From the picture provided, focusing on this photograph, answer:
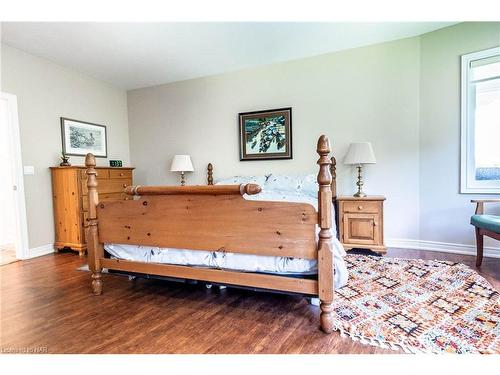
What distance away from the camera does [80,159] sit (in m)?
4.02

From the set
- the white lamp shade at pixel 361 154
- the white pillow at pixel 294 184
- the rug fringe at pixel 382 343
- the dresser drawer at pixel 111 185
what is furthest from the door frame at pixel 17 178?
the white lamp shade at pixel 361 154

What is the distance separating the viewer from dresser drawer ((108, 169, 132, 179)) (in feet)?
13.0

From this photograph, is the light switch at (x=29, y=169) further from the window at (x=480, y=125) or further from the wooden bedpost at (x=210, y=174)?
the window at (x=480, y=125)

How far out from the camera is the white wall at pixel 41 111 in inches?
130

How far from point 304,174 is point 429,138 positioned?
1557 mm

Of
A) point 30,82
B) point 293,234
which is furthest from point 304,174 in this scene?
point 30,82

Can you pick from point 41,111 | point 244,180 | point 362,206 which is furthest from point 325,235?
point 41,111

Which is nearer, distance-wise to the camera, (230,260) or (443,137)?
(230,260)

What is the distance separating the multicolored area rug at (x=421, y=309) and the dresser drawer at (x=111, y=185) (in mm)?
3353

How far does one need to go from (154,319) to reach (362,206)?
8.03 feet

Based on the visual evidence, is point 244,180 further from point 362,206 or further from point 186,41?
point 186,41

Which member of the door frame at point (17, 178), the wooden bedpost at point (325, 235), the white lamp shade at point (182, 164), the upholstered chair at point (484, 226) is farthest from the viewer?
the white lamp shade at point (182, 164)

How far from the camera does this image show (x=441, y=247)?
10.5 ft
